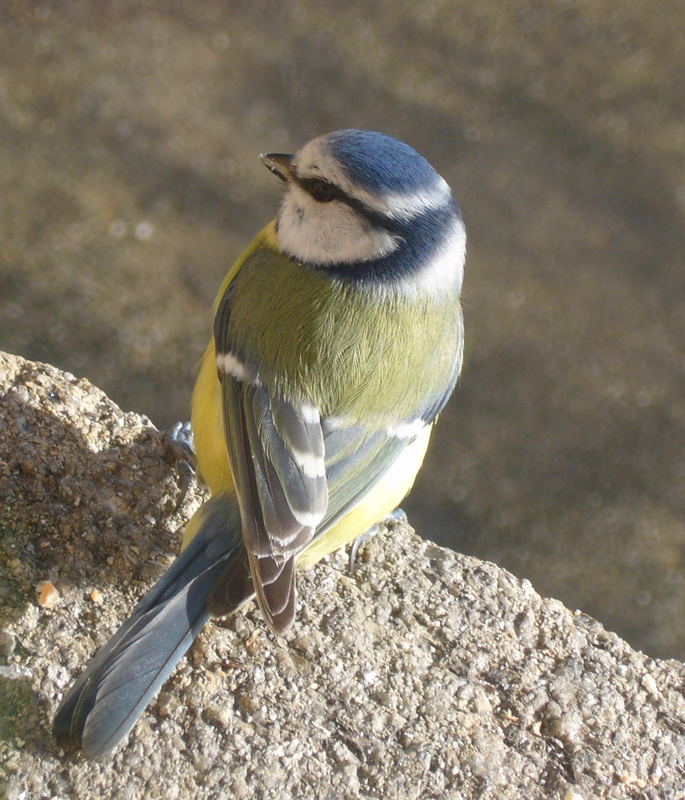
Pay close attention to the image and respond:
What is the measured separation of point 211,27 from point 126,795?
4.05 meters

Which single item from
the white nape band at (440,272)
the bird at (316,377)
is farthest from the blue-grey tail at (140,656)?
the white nape band at (440,272)

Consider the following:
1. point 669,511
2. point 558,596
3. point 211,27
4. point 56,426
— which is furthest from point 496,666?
point 211,27

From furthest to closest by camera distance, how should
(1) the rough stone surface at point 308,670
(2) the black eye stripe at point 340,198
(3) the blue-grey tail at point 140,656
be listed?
(2) the black eye stripe at point 340,198 < (1) the rough stone surface at point 308,670 < (3) the blue-grey tail at point 140,656

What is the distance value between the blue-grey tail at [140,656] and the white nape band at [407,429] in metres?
0.39

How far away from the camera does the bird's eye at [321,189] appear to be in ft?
6.81

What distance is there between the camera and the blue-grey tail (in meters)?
1.58

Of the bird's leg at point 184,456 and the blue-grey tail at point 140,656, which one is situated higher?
the blue-grey tail at point 140,656

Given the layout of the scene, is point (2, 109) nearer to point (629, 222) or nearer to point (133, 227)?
point (133, 227)

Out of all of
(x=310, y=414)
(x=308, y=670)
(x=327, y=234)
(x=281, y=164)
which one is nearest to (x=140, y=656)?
(x=308, y=670)

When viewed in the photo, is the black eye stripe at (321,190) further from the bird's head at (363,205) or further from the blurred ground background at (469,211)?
the blurred ground background at (469,211)

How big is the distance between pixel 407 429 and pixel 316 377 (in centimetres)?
21

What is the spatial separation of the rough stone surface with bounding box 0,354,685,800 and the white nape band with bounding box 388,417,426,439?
0.31 metres

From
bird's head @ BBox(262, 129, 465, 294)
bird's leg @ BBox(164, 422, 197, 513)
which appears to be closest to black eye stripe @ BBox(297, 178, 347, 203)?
bird's head @ BBox(262, 129, 465, 294)

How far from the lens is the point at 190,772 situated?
67.0 inches
